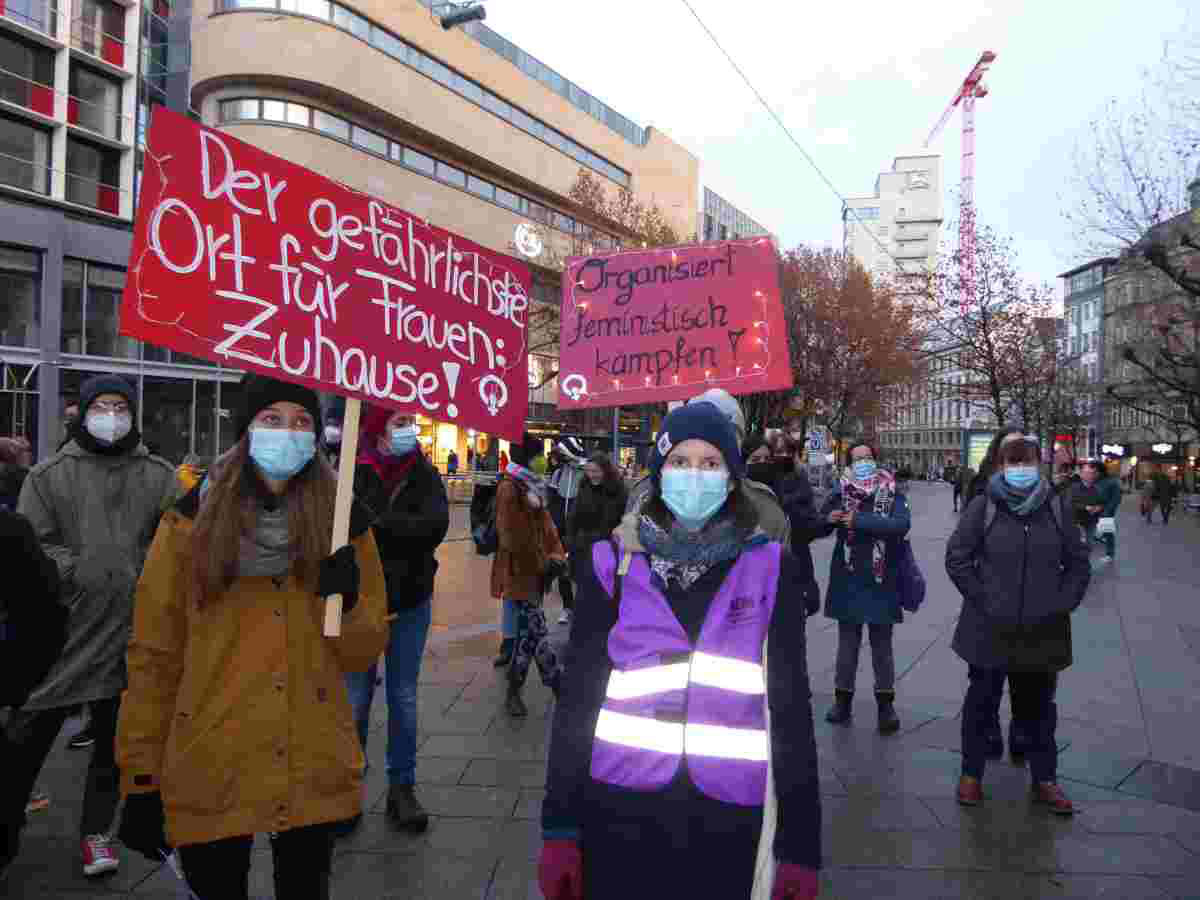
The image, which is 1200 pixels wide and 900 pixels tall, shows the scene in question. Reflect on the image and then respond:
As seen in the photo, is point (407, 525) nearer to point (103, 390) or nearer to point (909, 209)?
point (103, 390)

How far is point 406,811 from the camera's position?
397 cm

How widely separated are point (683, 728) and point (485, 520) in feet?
14.9

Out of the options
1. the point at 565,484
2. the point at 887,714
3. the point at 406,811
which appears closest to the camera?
the point at 406,811

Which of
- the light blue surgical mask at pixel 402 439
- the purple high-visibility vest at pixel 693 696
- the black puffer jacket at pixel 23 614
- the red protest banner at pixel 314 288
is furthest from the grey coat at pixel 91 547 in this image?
the purple high-visibility vest at pixel 693 696

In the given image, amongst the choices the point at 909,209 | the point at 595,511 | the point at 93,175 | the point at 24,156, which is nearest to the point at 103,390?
the point at 595,511

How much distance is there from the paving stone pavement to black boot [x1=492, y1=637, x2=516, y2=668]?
0.12 m

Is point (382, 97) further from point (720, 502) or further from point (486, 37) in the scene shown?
point (720, 502)

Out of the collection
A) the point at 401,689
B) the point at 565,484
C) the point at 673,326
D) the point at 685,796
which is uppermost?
the point at 673,326

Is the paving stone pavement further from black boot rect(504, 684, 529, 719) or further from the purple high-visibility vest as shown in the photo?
the purple high-visibility vest

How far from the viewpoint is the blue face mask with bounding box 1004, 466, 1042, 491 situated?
178 inches

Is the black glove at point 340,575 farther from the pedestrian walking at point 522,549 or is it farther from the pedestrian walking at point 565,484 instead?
the pedestrian walking at point 565,484

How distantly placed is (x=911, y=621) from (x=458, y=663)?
501cm

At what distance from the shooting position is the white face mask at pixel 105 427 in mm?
3668

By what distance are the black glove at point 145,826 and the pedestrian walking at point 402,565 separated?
1.56 metres
